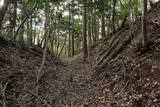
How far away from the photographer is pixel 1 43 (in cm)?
884

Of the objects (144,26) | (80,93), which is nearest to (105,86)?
(80,93)

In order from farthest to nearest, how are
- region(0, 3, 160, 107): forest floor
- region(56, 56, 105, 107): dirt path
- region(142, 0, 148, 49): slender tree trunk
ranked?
region(142, 0, 148, 49): slender tree trunk
region(56, 56, 105, 107): dirt path
region(0, 3, 160, 107): forest floor

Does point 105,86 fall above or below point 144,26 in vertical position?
below

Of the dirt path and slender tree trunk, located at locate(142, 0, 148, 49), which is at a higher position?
slender tree trunk, located at locate(142, 0, 148, 49)

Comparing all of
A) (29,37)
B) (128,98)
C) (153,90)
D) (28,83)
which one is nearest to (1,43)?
(28,83)

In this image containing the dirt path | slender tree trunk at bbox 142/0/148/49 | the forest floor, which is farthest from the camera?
slender tree trunk at bbox 142/0/148/49

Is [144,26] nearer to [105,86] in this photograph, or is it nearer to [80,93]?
[105,86]

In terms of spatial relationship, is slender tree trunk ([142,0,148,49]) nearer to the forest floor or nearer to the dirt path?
the forest floor

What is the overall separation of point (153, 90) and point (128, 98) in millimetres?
724

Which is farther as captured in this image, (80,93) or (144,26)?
(80,93)

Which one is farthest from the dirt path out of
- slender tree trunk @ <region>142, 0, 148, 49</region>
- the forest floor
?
slender tree trunk @ <region>142, 0, 148, 49</region>

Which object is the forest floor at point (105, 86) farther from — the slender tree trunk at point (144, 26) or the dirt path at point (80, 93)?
the slender tree trunk at point (144, 26)

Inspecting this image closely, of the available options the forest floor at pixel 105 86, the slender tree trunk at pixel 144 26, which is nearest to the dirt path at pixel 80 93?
the forest floor at pixel 105 86

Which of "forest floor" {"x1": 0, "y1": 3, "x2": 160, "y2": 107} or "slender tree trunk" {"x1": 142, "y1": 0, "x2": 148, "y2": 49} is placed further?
"slender tree trunk" {"x1": 142, "y1": 0, "x2": 148, "y2": 49}
